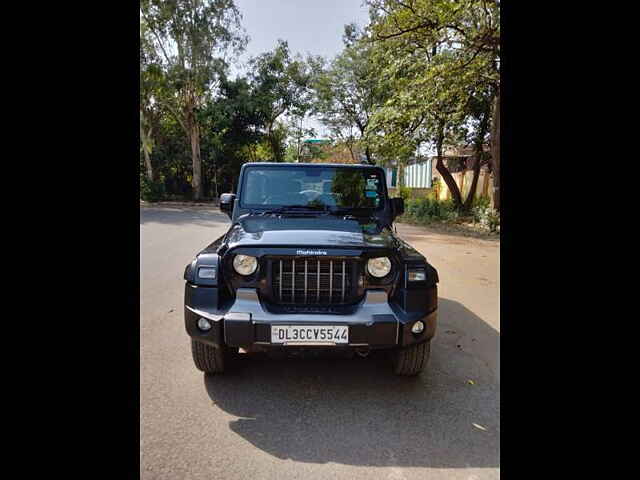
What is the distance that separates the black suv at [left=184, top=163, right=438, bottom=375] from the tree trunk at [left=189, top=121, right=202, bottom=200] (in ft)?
70.3

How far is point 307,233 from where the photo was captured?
320cm

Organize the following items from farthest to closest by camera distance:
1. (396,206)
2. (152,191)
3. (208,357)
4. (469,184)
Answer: (152,191) < (469,184) < (396,206) < (208,357)

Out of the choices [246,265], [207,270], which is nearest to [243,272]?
[246,265]

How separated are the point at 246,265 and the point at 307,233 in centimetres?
52

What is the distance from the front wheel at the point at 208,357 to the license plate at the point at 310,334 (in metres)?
0.50

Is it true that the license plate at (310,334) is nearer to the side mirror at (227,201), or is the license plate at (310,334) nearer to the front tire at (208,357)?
the front tire at (208,357)

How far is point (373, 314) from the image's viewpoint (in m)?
2.86

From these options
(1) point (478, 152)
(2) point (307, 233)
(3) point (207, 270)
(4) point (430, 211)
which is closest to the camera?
(3) point (207, 270)

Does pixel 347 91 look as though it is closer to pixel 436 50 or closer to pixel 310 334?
pixel 436 50

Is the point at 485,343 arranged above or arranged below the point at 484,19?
below
